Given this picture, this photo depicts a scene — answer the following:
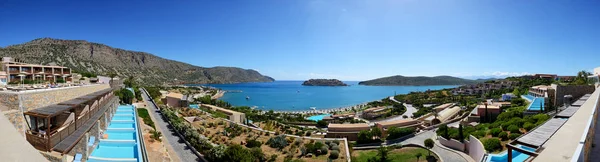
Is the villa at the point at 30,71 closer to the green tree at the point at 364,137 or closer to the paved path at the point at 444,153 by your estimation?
the green tree at the point at 364,137

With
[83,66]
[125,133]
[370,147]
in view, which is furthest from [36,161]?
[83,66]

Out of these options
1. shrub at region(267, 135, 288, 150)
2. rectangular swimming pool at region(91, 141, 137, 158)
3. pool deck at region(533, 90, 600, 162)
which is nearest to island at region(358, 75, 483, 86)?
shrub at region(267, 135, 288, 150)

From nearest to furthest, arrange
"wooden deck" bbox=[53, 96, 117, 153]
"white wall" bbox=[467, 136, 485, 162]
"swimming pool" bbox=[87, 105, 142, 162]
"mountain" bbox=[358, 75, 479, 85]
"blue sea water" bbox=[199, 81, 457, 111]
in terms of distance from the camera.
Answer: "wooden deck" bbox=[53, 96, 117, 153] < "swimming pool" bbox=[87, 105, 142, 162] < "white wall" bbox=[467, 136, 485, 162] < "blue sea water" bbox=[199, 81, 457, 111] < "mountain" bbox=[358, 75, 479, 85]

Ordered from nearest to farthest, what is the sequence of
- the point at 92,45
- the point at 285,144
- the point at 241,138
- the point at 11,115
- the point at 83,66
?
the point at 11,115 < the point at 285,144 < the point at 241,138 < the point at 83,66 < the point at 92,45

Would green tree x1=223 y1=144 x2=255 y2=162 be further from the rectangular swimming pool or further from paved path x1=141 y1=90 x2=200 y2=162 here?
the rectangular swimming pool

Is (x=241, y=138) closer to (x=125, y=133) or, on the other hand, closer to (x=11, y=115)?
(x=125, y=133)

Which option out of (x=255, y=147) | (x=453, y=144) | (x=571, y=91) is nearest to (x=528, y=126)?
(x=453, y=144)
